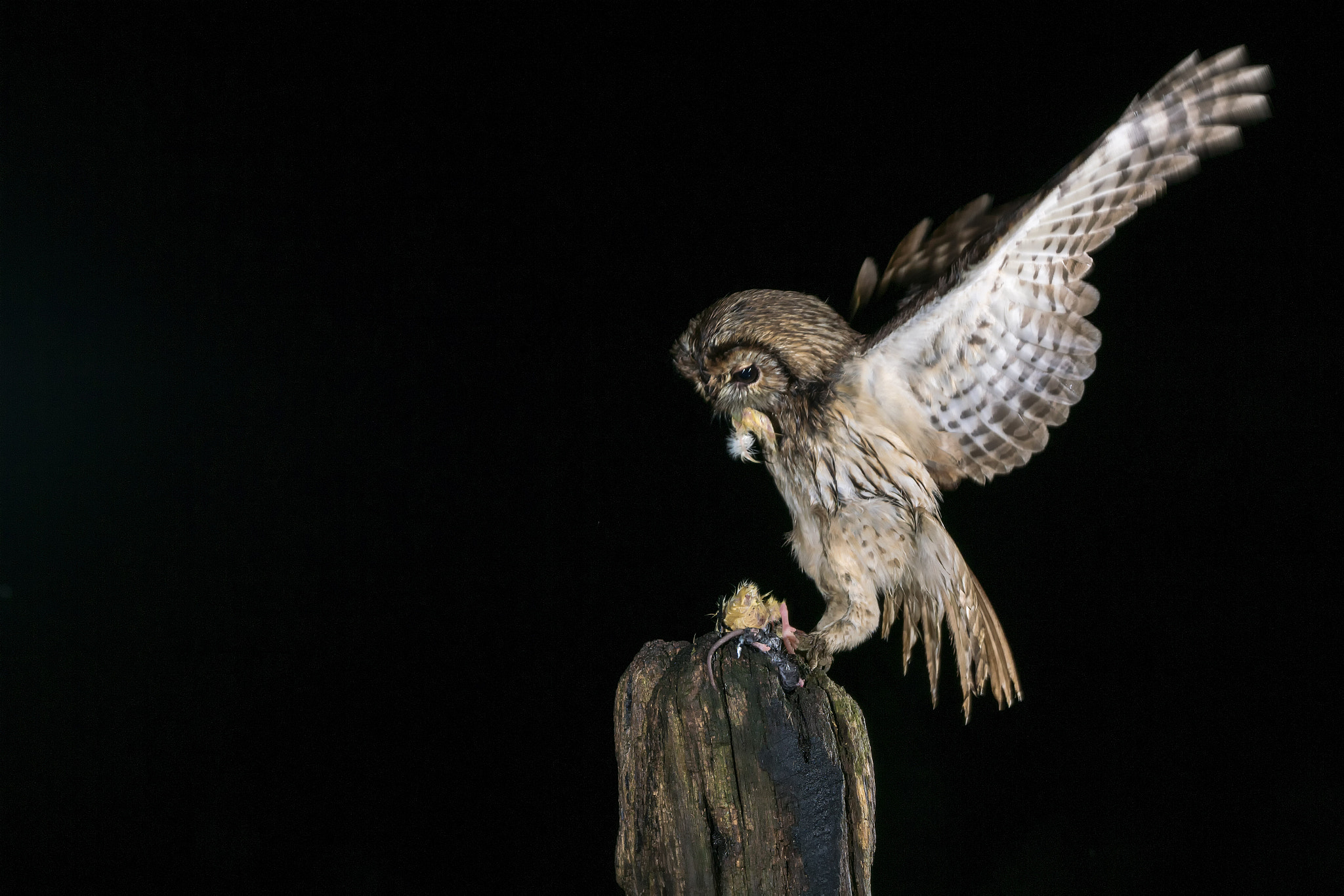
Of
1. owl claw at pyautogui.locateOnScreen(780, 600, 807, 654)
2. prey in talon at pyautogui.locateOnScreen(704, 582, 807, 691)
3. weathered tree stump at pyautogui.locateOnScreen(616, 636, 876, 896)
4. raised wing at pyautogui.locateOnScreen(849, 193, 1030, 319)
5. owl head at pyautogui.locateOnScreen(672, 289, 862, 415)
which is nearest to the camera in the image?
weathered tree stump at pyautogui.locateOnScreen(616, 636, 876, 896)

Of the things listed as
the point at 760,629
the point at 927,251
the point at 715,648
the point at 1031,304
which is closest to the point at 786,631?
the point at 760,629

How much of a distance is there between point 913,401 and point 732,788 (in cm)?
91

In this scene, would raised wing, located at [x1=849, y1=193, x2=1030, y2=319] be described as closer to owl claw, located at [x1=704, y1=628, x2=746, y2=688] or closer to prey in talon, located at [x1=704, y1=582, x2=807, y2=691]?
prey in talon, located at [x1=704, y1=582, x2=807, y2=691]

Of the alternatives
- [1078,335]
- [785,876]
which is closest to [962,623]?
[1078,335]

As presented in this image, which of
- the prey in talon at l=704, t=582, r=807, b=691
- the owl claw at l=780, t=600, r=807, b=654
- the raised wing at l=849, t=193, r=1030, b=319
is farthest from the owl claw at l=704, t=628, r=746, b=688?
the raised wing at l=849, t=193, r=1030, b=319

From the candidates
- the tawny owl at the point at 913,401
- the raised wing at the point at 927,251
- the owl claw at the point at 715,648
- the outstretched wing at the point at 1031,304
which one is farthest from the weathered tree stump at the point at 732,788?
the raised wing at the point at 927,251

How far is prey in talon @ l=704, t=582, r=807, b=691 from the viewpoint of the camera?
1413mm

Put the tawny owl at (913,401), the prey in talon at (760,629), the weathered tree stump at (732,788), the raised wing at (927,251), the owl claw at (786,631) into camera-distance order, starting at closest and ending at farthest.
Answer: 1. the weathered tree stump at (732,788)
2. the prey in talon at (760,629)
3. the owl claw at (786,631)
4. the tawny owl at (913,401)
5. the raised wing at (927,251)

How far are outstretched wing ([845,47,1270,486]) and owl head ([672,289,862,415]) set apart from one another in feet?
0.26

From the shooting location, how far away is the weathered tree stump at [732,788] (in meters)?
1.30

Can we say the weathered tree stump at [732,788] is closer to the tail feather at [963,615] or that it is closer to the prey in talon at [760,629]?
the prey in talon at [760,629]

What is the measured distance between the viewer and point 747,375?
1.83m

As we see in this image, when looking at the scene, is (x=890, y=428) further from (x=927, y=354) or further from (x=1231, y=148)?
(x=1231, y=148)

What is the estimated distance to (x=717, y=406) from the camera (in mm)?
1897
